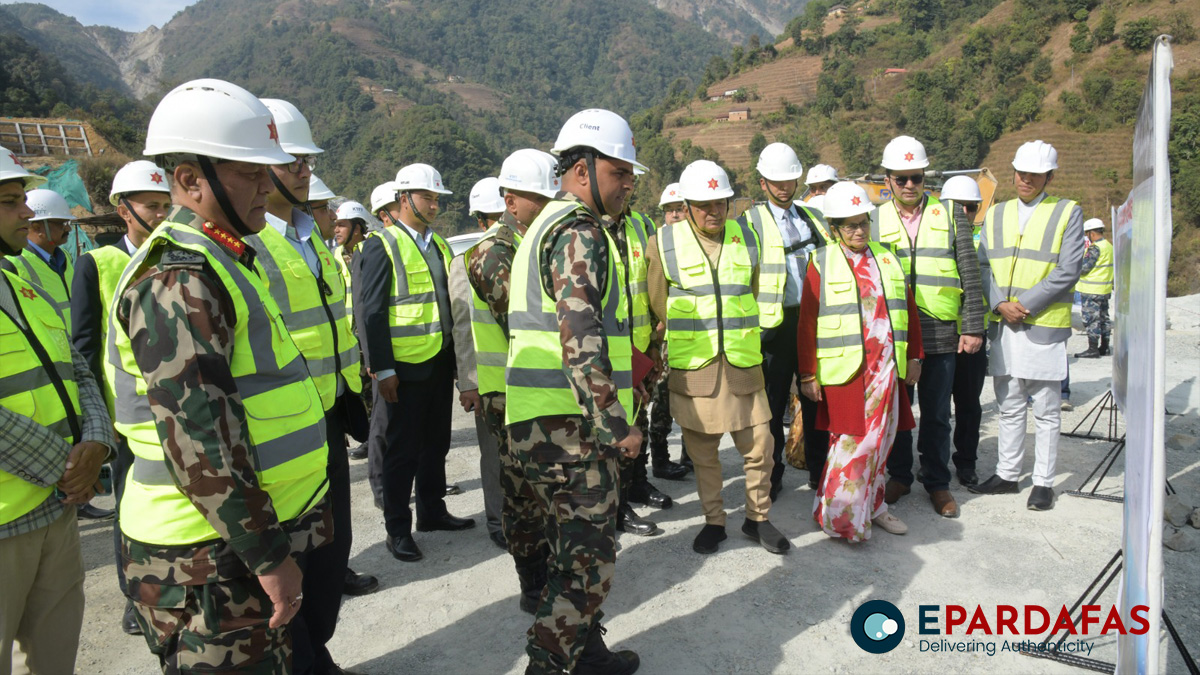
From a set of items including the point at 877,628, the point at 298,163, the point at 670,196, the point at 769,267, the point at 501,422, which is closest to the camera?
the point at 298,163

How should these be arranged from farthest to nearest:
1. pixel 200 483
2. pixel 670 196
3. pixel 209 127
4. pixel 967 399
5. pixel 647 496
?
pixel 670 196 < pixel 967 399 < pixel 647 496 < pixel 209 127 < pixel 200 483

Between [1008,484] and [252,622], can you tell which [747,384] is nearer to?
[1008,484]

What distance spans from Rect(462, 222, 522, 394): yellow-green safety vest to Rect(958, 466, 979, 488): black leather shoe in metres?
3.35

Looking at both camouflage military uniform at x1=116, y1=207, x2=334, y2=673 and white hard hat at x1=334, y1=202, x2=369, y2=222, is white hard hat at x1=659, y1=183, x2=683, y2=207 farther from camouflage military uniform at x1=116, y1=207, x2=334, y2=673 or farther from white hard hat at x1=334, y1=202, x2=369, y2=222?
camouflage military uniform at x1=116, y1=207, x2=334, y2=673

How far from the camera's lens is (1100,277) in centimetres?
959

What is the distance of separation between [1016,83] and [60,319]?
76935mm

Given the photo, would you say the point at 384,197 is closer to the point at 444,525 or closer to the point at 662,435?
the point at 444,525

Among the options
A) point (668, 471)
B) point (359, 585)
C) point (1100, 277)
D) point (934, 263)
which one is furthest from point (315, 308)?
point (1100, 277)

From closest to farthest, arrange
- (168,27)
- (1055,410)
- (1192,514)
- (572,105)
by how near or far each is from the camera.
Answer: (1192,514), (1055,410), (572,105), (168,27)

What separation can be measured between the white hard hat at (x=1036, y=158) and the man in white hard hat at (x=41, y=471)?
5.05m

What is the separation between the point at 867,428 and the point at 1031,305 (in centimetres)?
150

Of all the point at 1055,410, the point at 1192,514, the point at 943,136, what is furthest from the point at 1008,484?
the point at 943,136

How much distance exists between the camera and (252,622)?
67.6 inches

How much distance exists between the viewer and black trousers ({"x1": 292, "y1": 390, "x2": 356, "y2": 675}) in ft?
8.31
